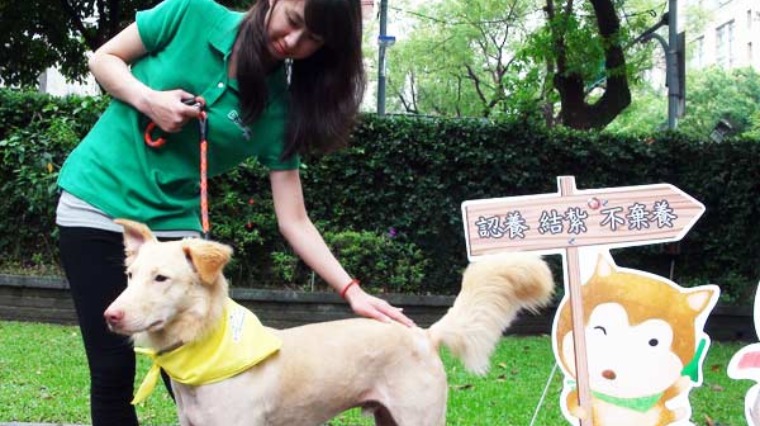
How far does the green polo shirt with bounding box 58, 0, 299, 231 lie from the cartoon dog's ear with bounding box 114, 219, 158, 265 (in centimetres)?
12

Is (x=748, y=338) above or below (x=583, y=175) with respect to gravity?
below

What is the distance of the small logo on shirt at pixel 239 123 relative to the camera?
2941 millimetres

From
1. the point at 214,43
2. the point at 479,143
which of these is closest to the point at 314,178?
the point at 479,143

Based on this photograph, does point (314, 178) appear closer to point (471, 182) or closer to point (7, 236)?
point (471, 182)

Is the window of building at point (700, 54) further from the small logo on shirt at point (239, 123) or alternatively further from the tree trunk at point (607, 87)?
the small logo on shirt at point (239, 123)

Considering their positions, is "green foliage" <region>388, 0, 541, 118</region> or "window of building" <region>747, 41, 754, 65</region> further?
"window of building" <region>747, 41, 754, 65</region>

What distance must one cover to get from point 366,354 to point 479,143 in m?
6.80

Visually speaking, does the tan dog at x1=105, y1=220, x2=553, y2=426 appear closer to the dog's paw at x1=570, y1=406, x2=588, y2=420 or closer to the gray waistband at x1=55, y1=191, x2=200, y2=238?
the gray waistband at x1=55, y1=191, x2=200, y2=238

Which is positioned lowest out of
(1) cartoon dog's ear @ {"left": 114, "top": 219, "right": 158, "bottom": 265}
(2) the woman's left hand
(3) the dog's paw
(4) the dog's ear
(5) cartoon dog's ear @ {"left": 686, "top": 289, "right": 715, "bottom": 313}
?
(3) the dog's paw

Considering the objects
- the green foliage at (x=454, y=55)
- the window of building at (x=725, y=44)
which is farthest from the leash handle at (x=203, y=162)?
the window of building at (x=725, y=44)

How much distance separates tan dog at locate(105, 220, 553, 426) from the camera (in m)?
2.70

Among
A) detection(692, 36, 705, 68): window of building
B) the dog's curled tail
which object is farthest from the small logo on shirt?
detection(692, 36, 705, 68): window of building

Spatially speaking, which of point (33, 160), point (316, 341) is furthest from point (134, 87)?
point (33, 160)

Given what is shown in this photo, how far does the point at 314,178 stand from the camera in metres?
9.44
